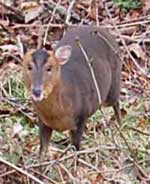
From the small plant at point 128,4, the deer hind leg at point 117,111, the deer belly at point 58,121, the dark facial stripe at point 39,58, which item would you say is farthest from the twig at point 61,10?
the dark facial stripe at point 39,58

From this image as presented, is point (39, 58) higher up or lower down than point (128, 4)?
lower down

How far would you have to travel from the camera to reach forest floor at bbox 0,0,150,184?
588cm

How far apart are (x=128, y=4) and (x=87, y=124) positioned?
Answer: 2.76 metres

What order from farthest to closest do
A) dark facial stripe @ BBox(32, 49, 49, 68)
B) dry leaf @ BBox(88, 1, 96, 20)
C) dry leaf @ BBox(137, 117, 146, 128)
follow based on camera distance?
dry leaf @ BBox(88, 1, 96, 20)
dry leaf @ BBox(137, 117, 146, 128)
dark facial stripe @ BBox(32, 49, 49, 68)

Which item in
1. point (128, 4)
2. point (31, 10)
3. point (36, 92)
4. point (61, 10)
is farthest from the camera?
point (128, 4)

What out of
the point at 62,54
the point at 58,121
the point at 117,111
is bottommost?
the point at 117,111

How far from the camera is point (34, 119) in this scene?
6.91m

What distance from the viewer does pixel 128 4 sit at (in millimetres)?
9406

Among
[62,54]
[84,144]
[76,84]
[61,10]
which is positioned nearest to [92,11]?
[61,10]

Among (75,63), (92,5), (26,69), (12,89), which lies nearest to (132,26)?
(92,5)

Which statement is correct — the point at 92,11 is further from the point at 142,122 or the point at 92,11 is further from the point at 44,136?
the point at 44,136

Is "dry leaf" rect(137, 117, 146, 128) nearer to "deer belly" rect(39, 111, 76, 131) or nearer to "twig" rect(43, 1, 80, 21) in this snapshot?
"deer belly" rect(39, 111, 76, 131)

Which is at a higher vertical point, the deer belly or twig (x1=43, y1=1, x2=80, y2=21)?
twig (x1=43, y1=1, x2=80, y2=21)

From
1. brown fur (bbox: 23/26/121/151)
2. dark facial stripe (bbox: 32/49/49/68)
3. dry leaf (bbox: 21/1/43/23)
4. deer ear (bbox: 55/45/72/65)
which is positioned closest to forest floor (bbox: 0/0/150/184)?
dry leaf (bbox: 21/1/43/23)
